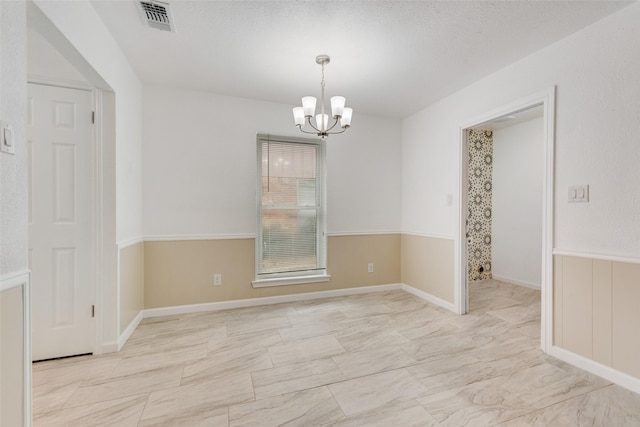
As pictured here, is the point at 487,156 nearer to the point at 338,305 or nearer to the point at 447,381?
the point at 338,305

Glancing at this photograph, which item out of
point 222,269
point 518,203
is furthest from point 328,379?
point 518,203

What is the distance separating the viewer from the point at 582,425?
4.89 ft

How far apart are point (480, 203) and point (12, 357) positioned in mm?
5251

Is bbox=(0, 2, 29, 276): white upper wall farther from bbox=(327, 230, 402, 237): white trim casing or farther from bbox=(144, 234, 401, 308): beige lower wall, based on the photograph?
bbox=(327, 230, 402, 237): white trim casing

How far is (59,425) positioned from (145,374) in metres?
0.50

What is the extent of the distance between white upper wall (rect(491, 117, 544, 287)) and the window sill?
2978mm

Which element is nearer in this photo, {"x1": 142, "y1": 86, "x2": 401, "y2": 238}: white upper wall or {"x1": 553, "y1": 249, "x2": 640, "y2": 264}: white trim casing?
{"x1": 553, "y1": 249, "x2": 640, "y2": 264}: white trim casing

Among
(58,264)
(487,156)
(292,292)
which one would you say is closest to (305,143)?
(292,292)

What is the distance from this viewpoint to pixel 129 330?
255 cm

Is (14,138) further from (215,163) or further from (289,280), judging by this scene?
(289,280)

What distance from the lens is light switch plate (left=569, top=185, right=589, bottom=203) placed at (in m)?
2.01

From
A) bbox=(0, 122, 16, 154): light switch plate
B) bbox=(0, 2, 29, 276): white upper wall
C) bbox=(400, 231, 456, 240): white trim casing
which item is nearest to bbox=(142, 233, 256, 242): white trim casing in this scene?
bbox=(0, 2, 29, 276): white upper wall

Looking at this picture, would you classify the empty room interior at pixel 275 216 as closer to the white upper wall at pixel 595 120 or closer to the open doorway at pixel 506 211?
the white upper wall at pixel 595 120

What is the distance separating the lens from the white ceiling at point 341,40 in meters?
1.83
